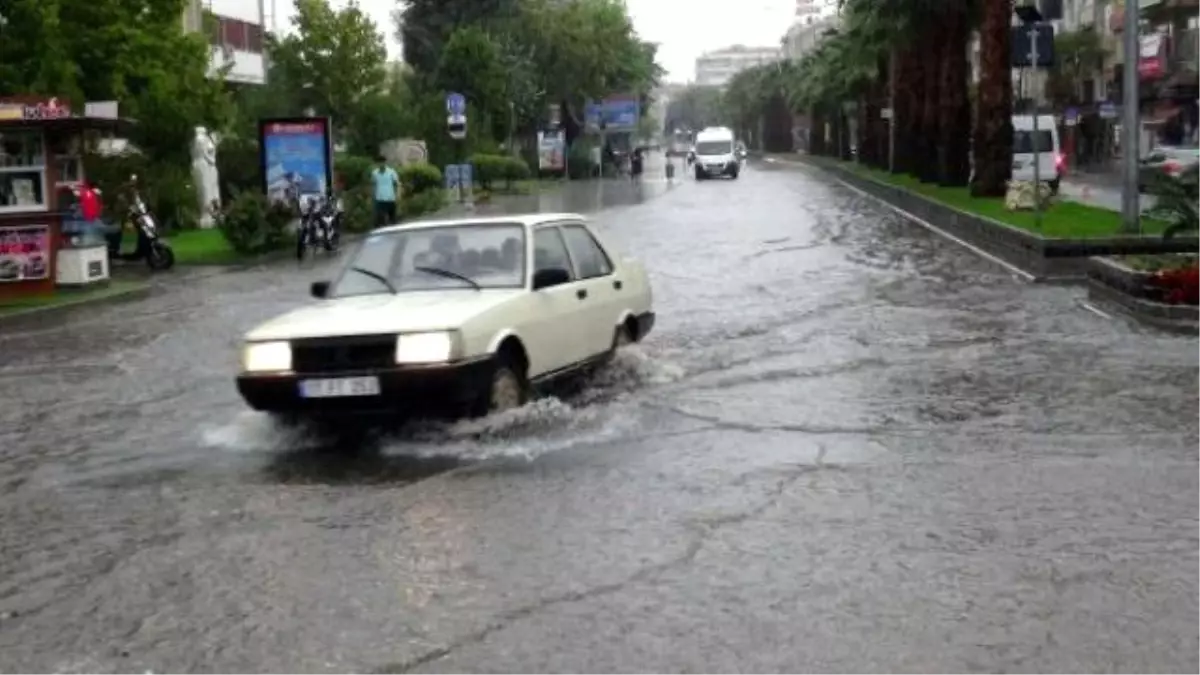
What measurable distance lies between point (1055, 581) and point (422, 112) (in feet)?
188

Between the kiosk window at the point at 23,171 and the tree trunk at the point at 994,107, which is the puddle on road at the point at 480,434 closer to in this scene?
the kiosk window at the point at 23,171

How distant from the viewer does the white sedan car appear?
33.8ft

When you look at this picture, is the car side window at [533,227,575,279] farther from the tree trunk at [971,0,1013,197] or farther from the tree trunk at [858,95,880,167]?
the tree trunk at [858,95,880,167]

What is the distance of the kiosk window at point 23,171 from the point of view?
23.2m

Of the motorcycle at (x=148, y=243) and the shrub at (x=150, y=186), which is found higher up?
the shrub at (x=150, y=186)

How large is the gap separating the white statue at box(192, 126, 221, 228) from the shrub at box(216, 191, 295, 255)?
655 cm

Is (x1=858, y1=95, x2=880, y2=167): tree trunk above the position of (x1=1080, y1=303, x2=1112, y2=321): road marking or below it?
above

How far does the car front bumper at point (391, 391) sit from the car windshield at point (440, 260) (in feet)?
3.88

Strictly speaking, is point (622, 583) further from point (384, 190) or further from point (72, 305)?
point (384, 190)

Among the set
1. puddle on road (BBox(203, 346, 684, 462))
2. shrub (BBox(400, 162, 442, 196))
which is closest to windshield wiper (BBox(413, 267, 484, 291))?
puddle on road (BBox(203, 346, 684, 462))

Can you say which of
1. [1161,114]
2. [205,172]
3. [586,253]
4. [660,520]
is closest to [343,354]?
[660,520]

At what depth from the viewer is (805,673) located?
230 inches

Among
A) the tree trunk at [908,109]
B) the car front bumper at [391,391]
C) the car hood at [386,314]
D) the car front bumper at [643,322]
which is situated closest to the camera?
the car front bumper at [391,391]

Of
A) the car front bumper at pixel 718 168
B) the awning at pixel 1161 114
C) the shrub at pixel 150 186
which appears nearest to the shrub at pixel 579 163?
the car front bumper at pixel 718 168
